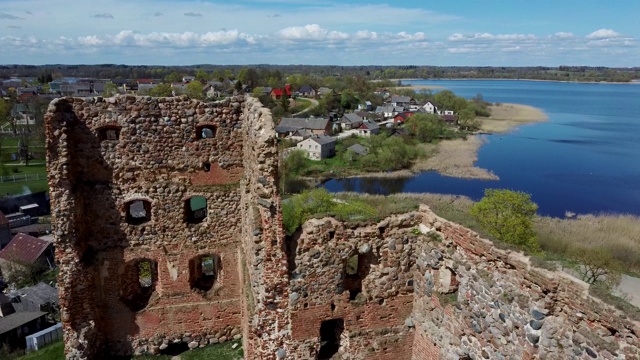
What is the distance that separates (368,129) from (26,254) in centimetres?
5693

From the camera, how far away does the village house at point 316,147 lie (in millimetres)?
63469

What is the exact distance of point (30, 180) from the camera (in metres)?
48.2

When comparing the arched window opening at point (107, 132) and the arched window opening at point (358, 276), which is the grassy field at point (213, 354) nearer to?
the arched window opening at point (358, 276)

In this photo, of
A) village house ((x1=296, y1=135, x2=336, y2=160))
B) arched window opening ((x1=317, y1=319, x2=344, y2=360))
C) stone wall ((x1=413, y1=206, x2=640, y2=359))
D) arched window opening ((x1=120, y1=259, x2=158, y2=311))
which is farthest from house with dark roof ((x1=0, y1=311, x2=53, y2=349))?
village house ((x1=296, y1=135, x2=336, y2=160))

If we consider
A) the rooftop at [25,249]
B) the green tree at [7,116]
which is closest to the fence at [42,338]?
the rooftop at [25,249]

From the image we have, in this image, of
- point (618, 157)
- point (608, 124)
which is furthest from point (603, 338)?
point (608, 124)

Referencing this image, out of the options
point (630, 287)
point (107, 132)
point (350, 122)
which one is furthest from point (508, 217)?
point (350, 122)

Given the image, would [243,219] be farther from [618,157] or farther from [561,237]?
[618,157]

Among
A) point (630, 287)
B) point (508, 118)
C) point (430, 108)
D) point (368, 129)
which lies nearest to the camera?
point (630, 287)

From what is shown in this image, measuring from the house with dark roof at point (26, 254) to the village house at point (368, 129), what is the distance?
176ft

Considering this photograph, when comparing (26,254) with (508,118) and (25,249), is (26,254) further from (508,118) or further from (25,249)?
(508,118)

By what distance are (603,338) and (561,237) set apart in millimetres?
28927

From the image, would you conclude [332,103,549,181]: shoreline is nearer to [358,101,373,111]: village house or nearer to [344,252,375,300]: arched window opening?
[358,101,373,111]: village house

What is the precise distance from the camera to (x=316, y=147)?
6372 cm
